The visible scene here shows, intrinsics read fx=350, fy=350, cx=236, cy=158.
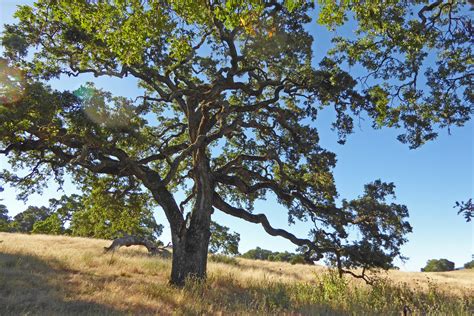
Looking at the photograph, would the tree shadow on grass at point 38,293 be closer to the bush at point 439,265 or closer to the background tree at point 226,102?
the background tree at point 226,102

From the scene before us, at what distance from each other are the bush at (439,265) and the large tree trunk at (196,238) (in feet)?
204

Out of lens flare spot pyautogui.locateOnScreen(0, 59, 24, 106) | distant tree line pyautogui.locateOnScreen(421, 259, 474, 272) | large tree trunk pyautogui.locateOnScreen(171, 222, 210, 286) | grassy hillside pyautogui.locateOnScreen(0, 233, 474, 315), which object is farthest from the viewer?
distant tree line pyautogui.locateOnScreen(421, 259, 474, 272)

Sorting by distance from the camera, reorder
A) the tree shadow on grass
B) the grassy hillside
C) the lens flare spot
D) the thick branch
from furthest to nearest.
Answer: the thick branch < the lens flare spot < the grassy hillside < the tree shadow on grass

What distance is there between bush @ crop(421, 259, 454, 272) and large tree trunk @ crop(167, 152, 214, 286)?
62.1 m

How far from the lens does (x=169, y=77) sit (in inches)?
566

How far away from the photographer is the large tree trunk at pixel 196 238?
525 inches

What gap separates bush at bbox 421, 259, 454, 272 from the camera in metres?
62.4

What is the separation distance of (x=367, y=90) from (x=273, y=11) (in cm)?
391

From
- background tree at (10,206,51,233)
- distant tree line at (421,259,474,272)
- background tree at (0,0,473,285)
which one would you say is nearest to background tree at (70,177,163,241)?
background tree at (0,0,473,285)

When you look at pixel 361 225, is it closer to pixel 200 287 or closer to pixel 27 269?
pixel 200 287

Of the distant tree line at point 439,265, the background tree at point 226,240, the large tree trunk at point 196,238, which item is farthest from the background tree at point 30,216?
the distant tree line at point 439,265

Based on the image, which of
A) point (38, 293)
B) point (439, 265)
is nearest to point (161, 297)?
point (38, 293)

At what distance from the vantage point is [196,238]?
13625mm

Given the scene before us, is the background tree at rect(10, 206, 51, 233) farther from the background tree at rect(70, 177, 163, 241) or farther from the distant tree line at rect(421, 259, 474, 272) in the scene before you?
the distant tree line at rect(421, 259, 474, 272)
